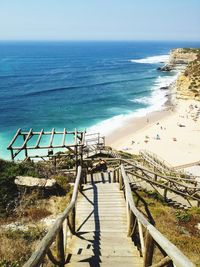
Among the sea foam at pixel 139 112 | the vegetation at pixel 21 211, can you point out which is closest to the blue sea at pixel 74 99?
Answer: the sea foam at pixel 139 112

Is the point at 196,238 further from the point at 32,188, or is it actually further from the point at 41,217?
the point at 32,188

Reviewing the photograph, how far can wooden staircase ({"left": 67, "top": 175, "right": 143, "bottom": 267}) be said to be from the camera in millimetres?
5184

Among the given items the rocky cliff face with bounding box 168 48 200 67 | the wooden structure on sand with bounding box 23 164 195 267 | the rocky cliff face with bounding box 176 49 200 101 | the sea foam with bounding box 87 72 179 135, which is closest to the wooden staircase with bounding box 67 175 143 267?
the wooden structure on sand with bounding box 23 164 195 267

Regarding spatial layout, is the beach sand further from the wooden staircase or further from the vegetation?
the wooden staircase

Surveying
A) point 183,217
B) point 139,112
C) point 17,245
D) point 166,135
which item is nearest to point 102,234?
point 17,245

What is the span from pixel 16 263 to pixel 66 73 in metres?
89.5

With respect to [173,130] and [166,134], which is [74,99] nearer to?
[173,130]

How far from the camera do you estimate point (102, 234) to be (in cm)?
684

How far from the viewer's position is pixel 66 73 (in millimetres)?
92000

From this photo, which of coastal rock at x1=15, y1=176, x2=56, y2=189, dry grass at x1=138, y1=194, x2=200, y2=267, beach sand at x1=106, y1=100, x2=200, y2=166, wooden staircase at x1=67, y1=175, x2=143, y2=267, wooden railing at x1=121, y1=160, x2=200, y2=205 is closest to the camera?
wooden staircase at x1=67, y1=175, x2=143, y2=267

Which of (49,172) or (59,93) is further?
(59,93)

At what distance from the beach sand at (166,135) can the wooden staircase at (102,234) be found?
885 inches

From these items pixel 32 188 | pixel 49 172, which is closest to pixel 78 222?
pixel 32 188

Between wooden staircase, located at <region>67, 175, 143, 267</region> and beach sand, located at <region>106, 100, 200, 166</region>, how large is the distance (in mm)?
Answer: 22487
